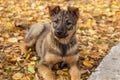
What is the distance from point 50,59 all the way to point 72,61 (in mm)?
397

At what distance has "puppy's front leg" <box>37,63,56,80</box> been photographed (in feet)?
20.3

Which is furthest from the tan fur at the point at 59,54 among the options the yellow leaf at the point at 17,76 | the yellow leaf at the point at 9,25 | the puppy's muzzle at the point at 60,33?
the yellow leaf at the point at 9,25

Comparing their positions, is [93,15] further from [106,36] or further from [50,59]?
[50,59]

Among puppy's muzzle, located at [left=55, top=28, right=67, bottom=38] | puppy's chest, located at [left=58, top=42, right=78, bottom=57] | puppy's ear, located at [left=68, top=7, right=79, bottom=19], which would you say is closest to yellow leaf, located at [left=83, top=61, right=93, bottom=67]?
puppy's chest, located at [left=58, top=42, right=78, bottom=57]

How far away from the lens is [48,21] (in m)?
9.16

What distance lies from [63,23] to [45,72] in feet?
2.99

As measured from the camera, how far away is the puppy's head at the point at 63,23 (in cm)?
615

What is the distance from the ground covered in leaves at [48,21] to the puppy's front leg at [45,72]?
130mm

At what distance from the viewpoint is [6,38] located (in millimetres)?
7957

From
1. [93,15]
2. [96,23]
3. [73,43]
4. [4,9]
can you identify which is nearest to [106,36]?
[96,23]

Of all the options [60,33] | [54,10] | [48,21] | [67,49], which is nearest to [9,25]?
[48,21]

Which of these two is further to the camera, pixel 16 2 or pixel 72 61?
pixel 16 2

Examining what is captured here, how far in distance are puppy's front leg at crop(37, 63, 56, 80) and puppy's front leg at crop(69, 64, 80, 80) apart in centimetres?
33

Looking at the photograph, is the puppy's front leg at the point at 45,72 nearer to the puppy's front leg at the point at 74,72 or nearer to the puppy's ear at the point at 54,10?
the puppy's front leg at the point at 74,72
